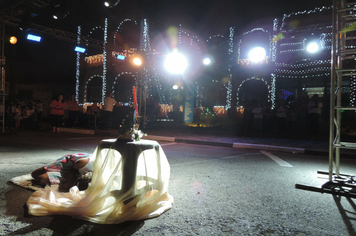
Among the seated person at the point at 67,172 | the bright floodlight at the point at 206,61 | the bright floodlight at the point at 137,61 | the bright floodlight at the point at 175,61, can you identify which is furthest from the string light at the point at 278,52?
the seated person at the point at 67,172

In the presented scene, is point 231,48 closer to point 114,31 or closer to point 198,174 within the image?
point 114,31

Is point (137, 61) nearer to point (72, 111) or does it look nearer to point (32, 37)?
point (32, 37)

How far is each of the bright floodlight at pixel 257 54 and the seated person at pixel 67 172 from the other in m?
17.2

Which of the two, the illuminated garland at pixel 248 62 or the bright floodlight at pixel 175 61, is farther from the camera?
the illuminated garland at pixel 248 62

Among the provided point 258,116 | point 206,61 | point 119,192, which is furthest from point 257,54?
point 119,192

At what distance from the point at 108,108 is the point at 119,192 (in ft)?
37.1

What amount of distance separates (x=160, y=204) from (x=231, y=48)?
1814 centimetres

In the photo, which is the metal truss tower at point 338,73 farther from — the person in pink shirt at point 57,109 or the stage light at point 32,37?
the stage light at point 32,37

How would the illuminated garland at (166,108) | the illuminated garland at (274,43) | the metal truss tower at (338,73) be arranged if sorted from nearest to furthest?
the metal truss tower at (338,73), the illuminated garland at (274,43), the illuminated garland at (166,108)

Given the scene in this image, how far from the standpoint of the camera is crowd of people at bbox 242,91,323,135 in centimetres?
1202

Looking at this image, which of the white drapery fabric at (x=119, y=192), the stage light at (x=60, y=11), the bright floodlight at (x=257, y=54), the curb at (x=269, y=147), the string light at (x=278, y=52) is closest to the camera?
the white drapery fabric at (x=119, y=192)

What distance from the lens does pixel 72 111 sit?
17.3 m

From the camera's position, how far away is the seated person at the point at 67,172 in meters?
3.74

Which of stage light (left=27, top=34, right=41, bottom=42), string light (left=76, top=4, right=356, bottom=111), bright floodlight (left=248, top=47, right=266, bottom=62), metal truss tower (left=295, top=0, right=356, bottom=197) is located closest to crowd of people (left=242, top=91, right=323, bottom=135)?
string light (left=76, top=4, right=356, bottom=111)
